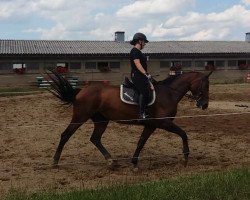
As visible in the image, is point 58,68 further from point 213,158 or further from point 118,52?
point 213,158

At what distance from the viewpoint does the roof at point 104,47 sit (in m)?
37.5

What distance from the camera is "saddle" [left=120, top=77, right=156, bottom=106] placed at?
28.8ft

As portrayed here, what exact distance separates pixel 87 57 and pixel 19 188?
31.6m

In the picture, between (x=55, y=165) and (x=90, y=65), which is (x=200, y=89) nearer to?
(x=55, y=165)

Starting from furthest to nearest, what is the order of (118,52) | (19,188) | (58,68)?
(118,52), (58,68), (19,188)

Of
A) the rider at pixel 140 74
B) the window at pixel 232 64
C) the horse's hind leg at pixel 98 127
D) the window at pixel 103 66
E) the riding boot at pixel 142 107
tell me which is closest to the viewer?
the rider at pixel 140 74

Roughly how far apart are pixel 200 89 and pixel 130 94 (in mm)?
1595

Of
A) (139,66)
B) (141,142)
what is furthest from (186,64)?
(139,66)

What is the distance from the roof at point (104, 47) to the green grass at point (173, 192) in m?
30.5

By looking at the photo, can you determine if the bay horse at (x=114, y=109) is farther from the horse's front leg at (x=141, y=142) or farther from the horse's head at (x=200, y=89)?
the horse's head at (x=200, y=89)

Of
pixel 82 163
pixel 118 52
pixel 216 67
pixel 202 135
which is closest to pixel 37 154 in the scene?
pixel 82 163

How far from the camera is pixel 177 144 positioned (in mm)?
10922

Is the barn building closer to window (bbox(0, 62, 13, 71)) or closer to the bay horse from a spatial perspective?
window (bbox(0, 62, 13, 71))

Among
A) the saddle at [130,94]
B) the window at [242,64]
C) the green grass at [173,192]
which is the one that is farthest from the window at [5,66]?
the green grass at [173,192]
